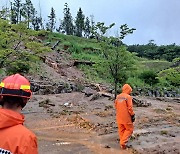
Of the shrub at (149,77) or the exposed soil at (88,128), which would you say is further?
the shrub at (149,77)

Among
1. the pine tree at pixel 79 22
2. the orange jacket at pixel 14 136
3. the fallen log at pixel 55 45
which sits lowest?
the orange jacket at pixel 14 136

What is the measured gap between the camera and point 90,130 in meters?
11.0

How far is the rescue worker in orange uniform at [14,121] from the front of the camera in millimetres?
2000

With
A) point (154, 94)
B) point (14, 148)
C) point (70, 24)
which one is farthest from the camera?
point (70, 24)

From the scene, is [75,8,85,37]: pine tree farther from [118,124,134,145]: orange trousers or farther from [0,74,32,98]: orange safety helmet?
[0,74,32,98]: orange safety helmet

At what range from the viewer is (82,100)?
725 inches

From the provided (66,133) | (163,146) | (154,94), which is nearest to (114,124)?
(66,133)

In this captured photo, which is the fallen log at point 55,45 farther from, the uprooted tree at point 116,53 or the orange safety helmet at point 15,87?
the orange safety helmet at point 15,87

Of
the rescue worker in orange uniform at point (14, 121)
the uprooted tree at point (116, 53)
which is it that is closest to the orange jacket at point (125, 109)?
the rescue worker in orange uniform at point (14, 121)

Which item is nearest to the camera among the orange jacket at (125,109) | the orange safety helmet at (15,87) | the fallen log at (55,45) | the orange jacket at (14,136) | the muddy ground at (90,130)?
the orange jacket at (14,136)

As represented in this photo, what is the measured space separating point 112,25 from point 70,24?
50217mm

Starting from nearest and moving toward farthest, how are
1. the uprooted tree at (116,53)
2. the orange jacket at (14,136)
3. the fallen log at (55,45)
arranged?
1. the orange jacket at (14,136)
2. the uprooted tree at (116,53)
3. the fallen log at (55,45)

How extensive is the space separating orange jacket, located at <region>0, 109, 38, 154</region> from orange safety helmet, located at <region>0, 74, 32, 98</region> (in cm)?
12

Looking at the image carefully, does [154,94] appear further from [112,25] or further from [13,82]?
[13,82]
